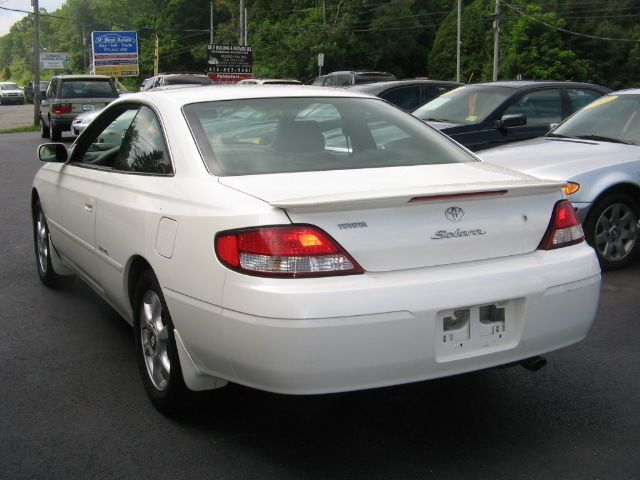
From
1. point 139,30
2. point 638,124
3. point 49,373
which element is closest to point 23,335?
point 49,373

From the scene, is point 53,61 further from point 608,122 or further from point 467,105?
point 608,122

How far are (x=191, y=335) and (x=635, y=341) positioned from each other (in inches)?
111

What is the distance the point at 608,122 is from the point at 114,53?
42139mm

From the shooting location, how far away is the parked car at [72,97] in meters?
21.1

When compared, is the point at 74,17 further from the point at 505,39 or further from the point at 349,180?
the point at 349,180

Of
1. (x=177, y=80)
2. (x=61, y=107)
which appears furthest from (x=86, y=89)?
(x=177, y=80)

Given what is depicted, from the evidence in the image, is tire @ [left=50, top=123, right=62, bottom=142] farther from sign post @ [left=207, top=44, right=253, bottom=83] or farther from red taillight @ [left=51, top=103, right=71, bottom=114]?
sign post @ [left=207, top=44, right=253, bottom=83]

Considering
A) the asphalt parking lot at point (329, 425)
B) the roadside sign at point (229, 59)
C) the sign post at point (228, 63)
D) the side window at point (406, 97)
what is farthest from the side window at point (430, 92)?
the roadside sign at point (229, 59)

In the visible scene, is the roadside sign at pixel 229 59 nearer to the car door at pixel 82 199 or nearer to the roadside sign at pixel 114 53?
the roadside sign at pixel 114 53

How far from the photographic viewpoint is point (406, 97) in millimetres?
12883

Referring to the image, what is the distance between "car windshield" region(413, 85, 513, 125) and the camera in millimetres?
9837

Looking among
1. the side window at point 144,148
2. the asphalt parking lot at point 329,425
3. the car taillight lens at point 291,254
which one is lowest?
the asphalt parking lot at point 329,425

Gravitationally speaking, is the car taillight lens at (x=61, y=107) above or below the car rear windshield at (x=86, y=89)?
below

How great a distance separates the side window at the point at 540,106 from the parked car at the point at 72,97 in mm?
13552
